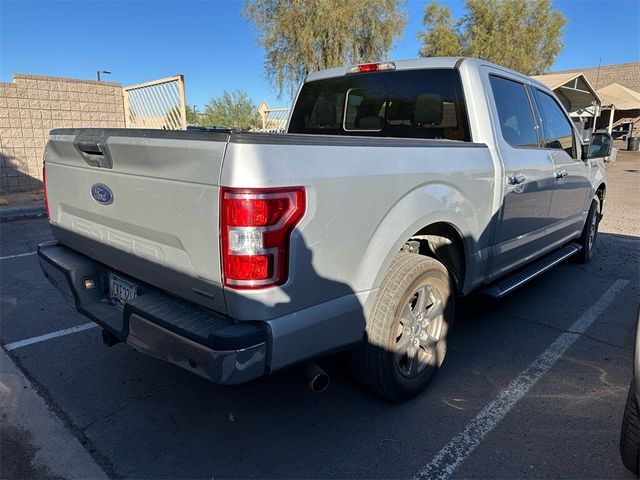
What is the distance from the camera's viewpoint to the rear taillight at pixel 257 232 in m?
1.89

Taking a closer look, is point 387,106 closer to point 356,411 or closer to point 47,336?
point 356,411

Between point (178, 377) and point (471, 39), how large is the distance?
26966 millimetres

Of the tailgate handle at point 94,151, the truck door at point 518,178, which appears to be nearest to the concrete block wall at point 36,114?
the tailgate handle at point 94,151

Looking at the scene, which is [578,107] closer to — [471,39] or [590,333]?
[471,39]

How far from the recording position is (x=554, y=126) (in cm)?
459

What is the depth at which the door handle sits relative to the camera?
3.46 metres

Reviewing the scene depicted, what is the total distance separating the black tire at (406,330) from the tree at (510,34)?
24.1 m

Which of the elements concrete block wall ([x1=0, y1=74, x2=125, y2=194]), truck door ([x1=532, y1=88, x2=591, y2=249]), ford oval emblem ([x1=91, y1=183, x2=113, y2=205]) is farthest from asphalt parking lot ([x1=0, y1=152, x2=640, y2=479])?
concrete block wall ([x1=0, y1=74, x2=125, y2=194])

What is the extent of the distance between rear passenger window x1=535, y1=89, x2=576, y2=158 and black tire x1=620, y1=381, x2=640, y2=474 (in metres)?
2.73

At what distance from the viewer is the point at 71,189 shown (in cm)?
290

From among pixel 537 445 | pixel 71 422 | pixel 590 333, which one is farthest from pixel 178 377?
pixel 590 333

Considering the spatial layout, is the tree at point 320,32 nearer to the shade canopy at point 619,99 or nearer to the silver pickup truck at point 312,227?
the silver pickup truck at point 312,227

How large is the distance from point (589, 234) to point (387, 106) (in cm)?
365

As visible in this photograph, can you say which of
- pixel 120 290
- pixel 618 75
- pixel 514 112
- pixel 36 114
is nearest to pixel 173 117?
pixel 36 114
